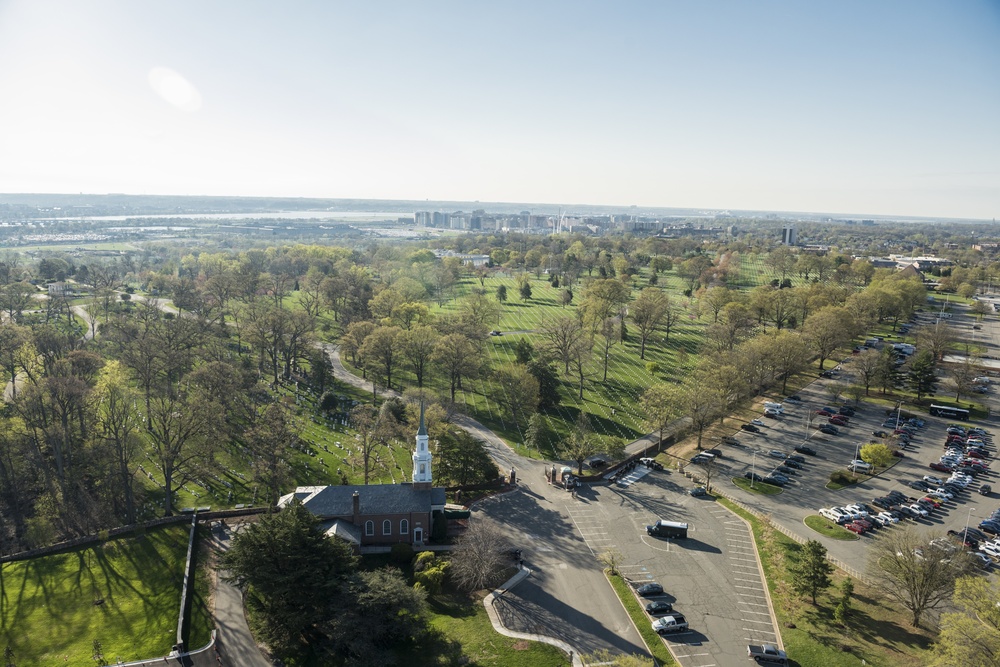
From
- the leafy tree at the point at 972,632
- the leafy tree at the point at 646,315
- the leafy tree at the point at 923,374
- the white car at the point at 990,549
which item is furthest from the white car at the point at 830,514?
the leafy tree at the point at 646,315

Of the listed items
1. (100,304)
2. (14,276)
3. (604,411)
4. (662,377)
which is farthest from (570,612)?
(14,276)

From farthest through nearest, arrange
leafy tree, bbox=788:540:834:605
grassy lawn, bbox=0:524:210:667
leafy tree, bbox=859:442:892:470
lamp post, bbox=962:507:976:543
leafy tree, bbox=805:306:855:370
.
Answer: leafy tree, bbox=805:306:855:370
leafy tree, bbox=859:442:892:470
lamp post, bbox=962:507:976:543
leafy tree, bbox=788:540:834:605
grassy lawn, bbox=0:524:210:667

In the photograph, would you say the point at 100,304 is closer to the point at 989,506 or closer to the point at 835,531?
the point at 835,531

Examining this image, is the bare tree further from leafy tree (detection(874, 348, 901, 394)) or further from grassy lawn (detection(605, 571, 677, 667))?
leafy tree (detection(874, 348, 901, 394))

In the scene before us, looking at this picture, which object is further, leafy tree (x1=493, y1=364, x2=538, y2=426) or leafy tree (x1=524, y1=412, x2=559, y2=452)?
leafy tree (x1=493, y1=364, x2=538, y2=426)

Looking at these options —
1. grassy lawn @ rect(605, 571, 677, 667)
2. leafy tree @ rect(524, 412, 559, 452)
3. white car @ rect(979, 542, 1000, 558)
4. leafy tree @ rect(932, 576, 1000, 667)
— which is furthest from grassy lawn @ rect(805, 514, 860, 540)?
leafy tree @ rect(524, 412, 559, 452)

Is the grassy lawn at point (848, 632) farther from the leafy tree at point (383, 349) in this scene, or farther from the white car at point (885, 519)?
the leafy tree at point (383, 349)

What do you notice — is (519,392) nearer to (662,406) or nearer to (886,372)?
(662,406)

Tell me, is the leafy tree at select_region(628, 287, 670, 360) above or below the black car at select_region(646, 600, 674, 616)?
above
